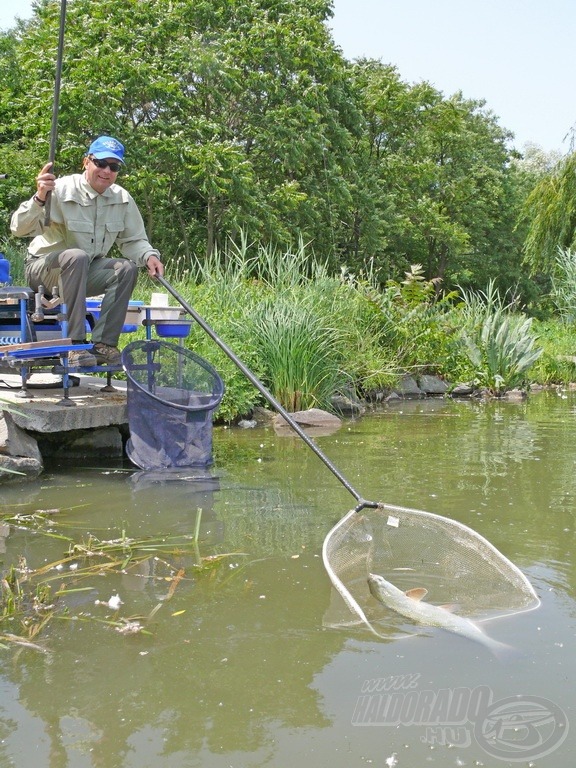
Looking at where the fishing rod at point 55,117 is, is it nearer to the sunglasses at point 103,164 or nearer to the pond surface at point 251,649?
the sunglasses at point 103,164

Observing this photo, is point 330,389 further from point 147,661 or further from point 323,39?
point 323,39

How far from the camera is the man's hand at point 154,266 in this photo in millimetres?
5852

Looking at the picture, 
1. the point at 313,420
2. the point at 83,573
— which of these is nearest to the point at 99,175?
the point at 83,573

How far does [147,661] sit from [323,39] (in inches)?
859

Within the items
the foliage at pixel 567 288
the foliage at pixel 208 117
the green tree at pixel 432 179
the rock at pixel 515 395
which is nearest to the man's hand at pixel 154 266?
the rock at pixel 515 395

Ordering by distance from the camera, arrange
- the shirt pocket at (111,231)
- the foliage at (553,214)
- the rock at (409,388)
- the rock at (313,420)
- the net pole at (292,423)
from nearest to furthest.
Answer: the net pole at (292,423) < the shirt pocket at (111,231) < the rock at (313,420) < the rock at (409,388) < the foliage at (553,214)

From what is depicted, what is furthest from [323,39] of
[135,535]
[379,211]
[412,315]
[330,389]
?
[135,535]

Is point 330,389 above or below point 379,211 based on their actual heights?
below

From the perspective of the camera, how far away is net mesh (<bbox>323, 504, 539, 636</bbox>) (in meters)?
3.20

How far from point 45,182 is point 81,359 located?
115cm

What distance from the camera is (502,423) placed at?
29.3ft

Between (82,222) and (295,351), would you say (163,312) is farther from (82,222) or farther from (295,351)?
(295,351)

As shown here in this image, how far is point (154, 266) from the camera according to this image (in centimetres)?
588

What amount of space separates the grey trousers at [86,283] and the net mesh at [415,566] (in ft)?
8.72
